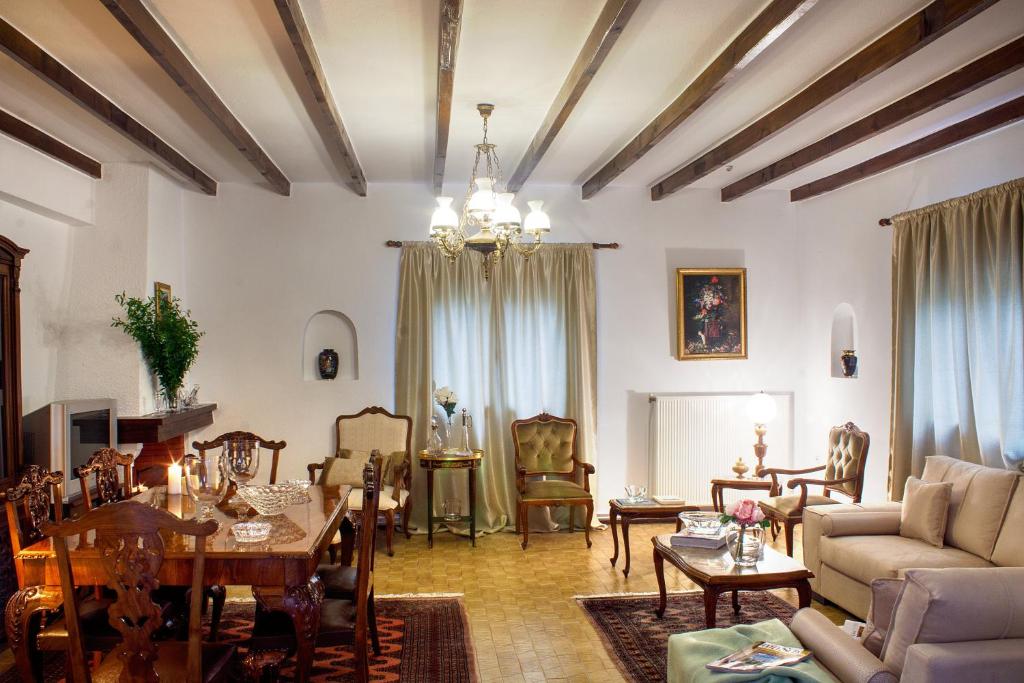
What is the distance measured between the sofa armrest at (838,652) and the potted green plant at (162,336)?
4.66 meters

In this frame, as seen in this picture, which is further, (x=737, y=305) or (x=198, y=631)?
(x=737, y=305)

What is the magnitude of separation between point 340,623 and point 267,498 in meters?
0.60

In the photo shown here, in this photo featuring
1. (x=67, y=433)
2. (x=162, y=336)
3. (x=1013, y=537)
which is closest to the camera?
(x=1013, y=537)

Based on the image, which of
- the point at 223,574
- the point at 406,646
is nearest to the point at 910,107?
the point at 406,646

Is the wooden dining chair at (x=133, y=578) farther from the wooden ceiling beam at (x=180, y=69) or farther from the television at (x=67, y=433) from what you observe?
the television at (x=67, y=433)

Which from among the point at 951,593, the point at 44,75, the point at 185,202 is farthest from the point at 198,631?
the point at 185,202

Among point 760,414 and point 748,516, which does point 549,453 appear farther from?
point 748,516

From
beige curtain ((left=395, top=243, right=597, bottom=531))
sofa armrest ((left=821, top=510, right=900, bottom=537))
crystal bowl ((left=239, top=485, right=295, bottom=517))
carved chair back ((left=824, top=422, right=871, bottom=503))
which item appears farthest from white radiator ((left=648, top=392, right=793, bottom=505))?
crystal bowl ((left=239, top=485, right=295, bottom=517))

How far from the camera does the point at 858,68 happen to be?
3693 millimetres

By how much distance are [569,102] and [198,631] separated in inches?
119

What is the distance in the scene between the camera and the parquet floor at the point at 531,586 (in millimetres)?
3883

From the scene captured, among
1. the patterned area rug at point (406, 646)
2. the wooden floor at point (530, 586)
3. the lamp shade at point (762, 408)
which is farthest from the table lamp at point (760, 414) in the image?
→ the patterned area rug at point (406, 646)

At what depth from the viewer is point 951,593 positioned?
233 cm

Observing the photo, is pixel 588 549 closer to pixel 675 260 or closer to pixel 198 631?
pixel 675 260
